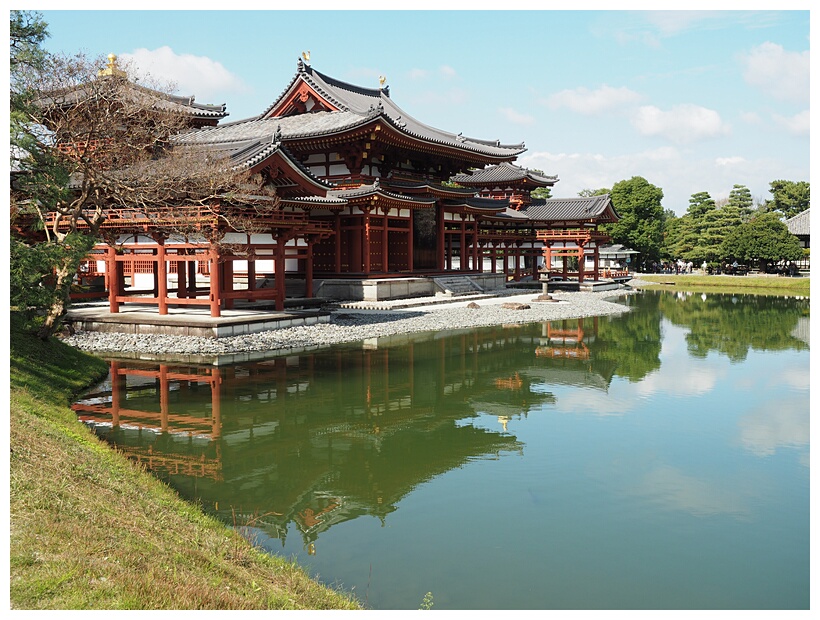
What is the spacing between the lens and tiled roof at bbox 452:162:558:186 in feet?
156

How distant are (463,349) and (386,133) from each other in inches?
519

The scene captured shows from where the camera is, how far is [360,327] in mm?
23422

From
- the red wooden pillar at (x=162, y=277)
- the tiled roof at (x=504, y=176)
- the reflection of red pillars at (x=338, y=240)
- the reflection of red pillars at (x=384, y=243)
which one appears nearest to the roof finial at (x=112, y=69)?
the red wooden pillar at (x=162, y=277)

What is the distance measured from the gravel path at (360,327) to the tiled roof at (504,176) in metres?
13.1

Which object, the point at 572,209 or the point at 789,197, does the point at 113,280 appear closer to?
the point at 572,209

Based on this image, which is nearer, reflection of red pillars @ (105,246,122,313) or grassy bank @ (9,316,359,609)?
grassy bank @ (9,316,359,609)

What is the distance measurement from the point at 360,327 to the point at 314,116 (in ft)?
46.7

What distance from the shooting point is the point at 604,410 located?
530 inches

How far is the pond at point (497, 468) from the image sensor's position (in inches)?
263

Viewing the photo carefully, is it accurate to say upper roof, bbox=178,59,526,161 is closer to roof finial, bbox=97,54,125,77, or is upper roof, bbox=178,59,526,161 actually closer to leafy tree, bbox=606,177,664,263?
roof finial, bbox=97,54,125,77

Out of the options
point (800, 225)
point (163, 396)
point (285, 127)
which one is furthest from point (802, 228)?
point (163, 396)

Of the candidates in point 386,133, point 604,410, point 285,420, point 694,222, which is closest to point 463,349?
point 604,410

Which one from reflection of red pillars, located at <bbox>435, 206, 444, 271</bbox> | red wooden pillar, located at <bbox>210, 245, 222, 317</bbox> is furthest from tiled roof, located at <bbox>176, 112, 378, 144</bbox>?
red wooden pillar, located at <bbox>210, 245, 222, 317</bbox>

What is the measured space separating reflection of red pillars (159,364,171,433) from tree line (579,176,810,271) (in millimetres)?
53468
